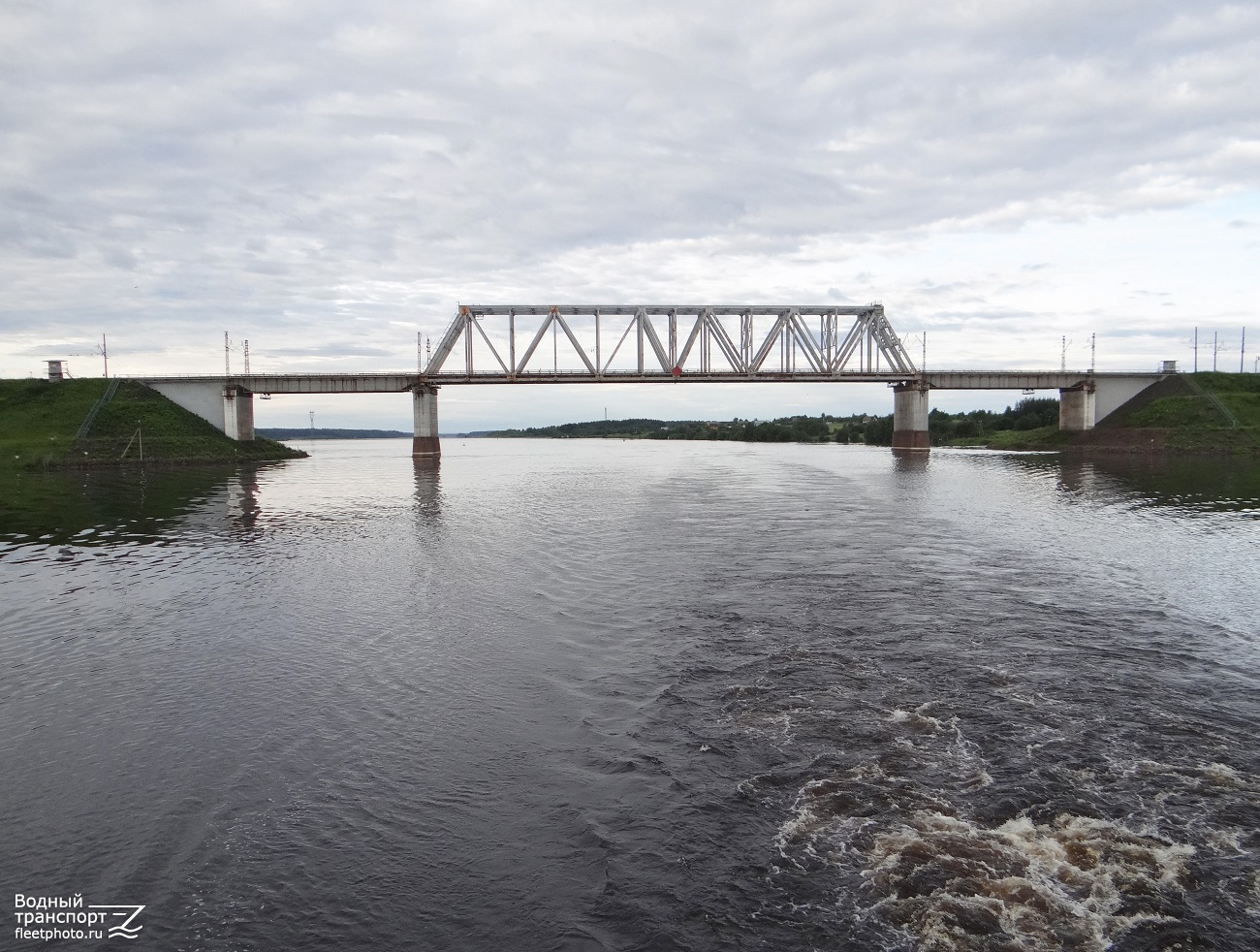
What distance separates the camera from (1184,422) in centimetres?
10562

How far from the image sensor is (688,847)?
8938mm

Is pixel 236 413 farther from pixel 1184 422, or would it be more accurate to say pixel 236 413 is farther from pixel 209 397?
pixel 1184 422

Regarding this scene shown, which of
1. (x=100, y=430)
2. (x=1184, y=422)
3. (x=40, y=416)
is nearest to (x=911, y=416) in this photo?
(x=1184, y=422)

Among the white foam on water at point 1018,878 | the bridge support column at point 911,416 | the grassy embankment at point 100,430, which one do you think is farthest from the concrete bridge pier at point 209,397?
the white foam on water at point 1018,878

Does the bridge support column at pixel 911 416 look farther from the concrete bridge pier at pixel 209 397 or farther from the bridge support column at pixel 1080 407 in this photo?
the concrete bridge pier at pixel 209 397

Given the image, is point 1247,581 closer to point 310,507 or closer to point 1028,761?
point 1028,761

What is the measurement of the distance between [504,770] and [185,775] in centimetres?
469

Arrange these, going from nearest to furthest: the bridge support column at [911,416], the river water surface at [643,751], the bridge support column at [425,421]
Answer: the river water surface at [643,751], the bridge support column at [425,421], the bridge support column at [911,416]

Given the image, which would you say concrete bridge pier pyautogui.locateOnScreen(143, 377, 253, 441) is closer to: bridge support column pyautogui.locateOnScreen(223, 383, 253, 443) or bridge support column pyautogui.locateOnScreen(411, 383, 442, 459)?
bridge support column pyautogui.locateOnScreen(223, 383, 253, 443)

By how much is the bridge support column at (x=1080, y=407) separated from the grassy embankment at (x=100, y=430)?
421 feet

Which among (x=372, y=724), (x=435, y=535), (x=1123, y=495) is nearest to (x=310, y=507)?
(x=435, y=535)

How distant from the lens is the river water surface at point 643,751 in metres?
7.91

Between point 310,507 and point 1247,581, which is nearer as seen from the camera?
point 1247,581

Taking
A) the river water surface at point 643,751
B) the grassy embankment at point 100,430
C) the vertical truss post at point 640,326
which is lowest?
the river water surface at point 643,751
